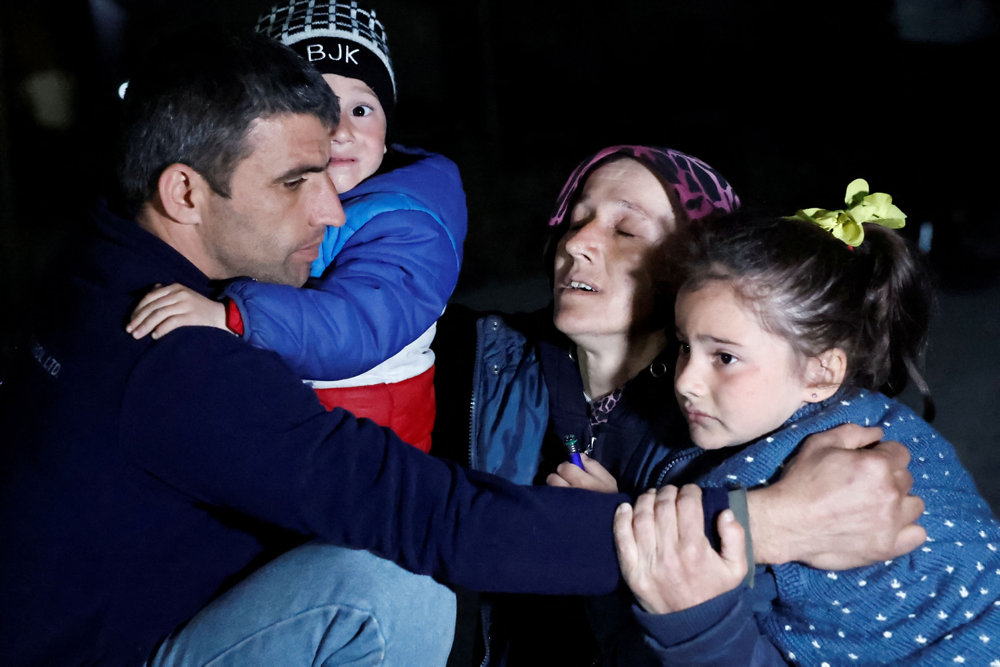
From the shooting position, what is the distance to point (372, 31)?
2107mm

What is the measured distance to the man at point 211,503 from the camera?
1.29 meters

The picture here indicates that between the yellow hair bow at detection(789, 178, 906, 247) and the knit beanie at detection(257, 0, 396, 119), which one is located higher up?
the knit beanie at detection(257, 0, 396, 119)

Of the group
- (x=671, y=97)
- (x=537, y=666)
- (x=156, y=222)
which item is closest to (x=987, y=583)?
(x=537, y=666)

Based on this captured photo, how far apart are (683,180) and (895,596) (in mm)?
823

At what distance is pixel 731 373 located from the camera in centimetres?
144

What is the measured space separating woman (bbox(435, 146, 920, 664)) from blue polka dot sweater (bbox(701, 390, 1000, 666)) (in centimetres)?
20

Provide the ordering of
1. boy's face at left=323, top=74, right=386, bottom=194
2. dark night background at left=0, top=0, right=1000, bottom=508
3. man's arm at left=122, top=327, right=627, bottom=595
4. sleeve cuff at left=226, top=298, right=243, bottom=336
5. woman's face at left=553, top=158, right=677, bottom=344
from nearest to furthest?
man's arm at left=122, top=327, right=627, bottom=595
sleeve cuff at left=226, top=298, right=243, bottom=336
woman's face at left=553, top=158, right=677, bottom=344
boy's face at left=323, top=74, right=386, bottom=194
dark night background at left=0, top=0, right=1000, bottom=508

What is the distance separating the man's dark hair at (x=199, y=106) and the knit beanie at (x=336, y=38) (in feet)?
1.57

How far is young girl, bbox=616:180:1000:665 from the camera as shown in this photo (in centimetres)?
136

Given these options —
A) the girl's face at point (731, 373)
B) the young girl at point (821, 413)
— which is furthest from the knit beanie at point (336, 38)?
the girl's face at point (731, 373)

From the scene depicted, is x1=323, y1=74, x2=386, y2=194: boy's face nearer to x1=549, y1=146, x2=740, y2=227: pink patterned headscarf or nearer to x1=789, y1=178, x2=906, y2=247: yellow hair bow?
x1=549, y1=146, x2=740, y2=227: pink patterned headscarf

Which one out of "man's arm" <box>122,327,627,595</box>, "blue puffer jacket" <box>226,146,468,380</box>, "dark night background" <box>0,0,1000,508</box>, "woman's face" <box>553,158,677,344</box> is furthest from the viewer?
"dark night background" <box>0,0,1000,508</box>

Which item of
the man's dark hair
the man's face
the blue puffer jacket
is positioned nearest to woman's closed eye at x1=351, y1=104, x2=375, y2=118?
the blue puffer jacket

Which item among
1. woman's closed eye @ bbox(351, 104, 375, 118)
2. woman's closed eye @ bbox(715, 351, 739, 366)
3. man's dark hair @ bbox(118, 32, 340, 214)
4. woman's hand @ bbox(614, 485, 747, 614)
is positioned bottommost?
woman's hand @ bbox(614, 485, 747, 614)
